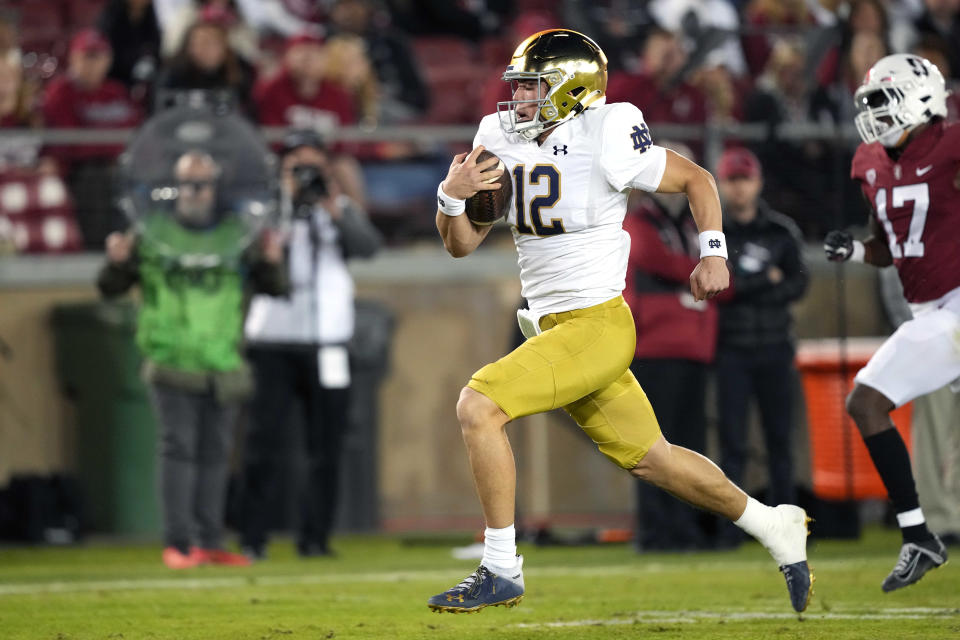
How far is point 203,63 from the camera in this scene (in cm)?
981

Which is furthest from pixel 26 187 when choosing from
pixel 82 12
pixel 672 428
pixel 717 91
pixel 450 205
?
pixel 450 205

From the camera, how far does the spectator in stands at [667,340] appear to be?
842 centimetres

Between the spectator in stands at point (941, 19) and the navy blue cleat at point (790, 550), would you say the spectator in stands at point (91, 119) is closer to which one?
the spectator in stands at point (941, 19)

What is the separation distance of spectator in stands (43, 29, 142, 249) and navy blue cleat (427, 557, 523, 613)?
18.8 feet

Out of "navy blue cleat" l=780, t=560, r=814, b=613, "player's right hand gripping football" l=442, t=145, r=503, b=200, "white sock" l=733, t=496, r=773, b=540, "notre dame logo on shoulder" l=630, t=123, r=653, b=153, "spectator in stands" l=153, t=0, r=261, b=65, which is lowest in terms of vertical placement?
"navy blue cleat" l=780, t=560, r=814, b=613

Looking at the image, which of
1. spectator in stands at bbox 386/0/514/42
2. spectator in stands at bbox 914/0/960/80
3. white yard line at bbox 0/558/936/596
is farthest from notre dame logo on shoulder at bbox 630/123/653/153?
spectator in stands at bbox 386/0/514/42

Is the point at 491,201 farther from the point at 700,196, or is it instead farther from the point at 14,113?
the point at 14,113

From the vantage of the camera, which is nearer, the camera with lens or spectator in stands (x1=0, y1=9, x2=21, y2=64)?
the camera with lens

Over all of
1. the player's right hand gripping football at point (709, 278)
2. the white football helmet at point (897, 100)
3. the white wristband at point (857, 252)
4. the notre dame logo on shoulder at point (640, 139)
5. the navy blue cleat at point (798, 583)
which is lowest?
the navy blue cleat at point (798, 583)

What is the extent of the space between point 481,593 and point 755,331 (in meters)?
4.11

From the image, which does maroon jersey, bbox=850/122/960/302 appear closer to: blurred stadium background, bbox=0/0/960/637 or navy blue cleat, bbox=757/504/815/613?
navy blue cleat, bbox=757/504/815/613

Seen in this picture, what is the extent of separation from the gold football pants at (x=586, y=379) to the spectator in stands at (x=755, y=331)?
11.2ft

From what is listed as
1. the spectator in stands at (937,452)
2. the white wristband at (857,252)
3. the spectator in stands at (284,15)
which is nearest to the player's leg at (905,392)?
the white wristband at (857,252)

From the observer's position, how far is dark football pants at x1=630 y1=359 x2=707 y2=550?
844 centimetres
